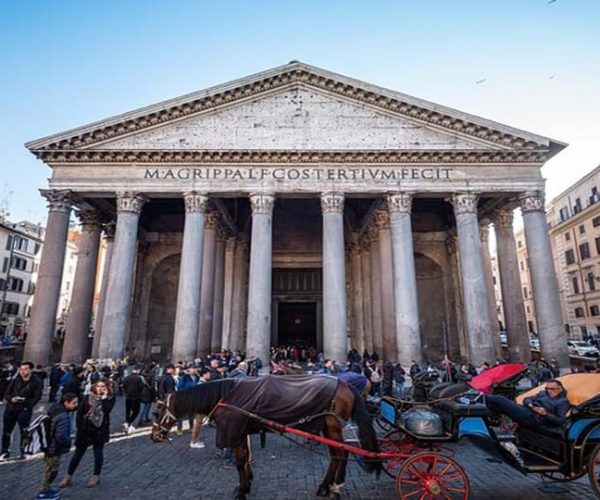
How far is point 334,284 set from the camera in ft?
46.9

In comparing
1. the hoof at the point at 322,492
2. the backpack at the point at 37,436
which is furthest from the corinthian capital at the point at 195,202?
the hoof at the point at 322,492

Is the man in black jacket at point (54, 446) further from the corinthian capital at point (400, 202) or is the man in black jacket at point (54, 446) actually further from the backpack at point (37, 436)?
the corinthian capital at point (400, 202)

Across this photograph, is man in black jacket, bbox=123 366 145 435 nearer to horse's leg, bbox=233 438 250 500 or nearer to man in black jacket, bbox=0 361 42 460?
man in black jacket, bbox=0 361 42 460

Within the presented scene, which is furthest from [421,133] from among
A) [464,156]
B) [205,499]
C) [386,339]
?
[205,499]

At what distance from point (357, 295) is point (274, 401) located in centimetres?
1780

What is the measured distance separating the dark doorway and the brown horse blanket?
1924cm

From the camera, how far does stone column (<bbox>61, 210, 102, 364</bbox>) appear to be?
50.4 ft

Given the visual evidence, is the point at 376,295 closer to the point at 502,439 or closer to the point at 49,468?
the point at 502,439

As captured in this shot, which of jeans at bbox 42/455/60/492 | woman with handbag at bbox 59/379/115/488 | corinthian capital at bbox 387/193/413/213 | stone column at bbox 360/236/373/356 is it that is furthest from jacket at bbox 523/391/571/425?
stone column at bbox 360/236/373/356

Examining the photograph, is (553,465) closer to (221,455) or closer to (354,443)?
(354,443)

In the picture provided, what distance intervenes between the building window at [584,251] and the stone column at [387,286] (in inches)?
976

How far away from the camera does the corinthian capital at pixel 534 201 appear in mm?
15094

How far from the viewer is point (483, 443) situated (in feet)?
14.4

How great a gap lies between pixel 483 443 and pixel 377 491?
1.49 m
